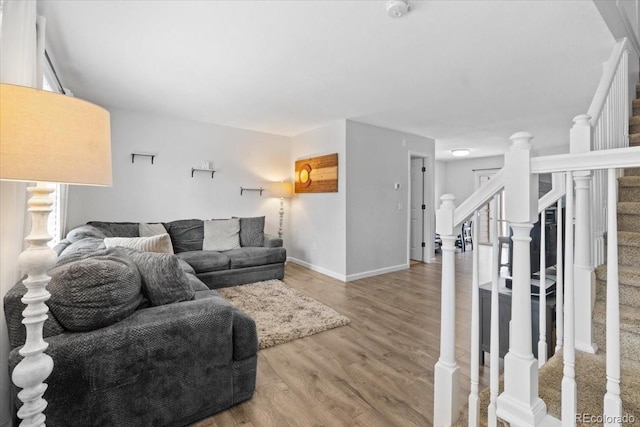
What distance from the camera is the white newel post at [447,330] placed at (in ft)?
4.00

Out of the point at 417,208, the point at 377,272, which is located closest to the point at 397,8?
the point at 377,272

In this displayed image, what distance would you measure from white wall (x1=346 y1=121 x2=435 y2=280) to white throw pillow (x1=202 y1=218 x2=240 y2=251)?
174 centimetres

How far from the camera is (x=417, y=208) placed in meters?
5.98

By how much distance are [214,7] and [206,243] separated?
3130 mm

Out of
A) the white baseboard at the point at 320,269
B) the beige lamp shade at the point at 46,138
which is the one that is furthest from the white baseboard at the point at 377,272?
the beige lamp shade at the point at 46,138

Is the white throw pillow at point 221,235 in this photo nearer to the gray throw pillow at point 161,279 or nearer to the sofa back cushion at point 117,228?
the sofa back cushion at point 117,228

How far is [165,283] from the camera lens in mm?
1664

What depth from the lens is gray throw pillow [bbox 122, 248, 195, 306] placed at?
1.63 m

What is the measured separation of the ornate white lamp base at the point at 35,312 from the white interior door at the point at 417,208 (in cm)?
569

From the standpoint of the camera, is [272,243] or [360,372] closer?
[360,372]

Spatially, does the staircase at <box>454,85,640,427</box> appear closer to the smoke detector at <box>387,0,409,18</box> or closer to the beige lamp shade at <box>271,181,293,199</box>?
the smoke detector at <box>387,0,409,18</box>

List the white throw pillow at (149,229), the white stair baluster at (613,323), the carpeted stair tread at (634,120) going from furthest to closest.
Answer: the white throw pillow at (149,229) < the carpeted stair tread at (634,120) < the white stair baluster at (613,323)

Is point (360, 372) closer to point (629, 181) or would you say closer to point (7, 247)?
point (7, 247)

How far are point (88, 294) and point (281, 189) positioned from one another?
160 inches
